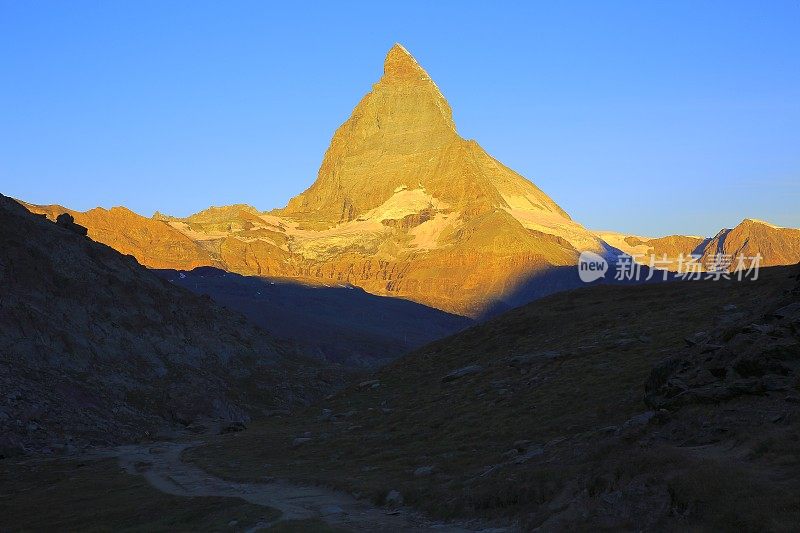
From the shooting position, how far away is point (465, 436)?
41625 millimetres

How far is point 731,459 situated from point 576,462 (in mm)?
6564

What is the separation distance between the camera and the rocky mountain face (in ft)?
246

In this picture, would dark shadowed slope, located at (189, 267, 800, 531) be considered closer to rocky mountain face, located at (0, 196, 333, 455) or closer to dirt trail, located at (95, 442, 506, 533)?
dirt trail, located at (95, 442, 506, 533)

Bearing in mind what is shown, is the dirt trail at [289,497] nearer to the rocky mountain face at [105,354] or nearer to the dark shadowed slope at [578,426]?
the dark shadowed slope at [578,426]

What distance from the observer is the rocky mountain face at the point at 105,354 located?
2948 inches

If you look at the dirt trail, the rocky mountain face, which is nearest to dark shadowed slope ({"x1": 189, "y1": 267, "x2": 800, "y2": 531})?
the dirt trail

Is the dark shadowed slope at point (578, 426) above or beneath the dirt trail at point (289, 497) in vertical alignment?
above

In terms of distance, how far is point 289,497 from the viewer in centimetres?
3700

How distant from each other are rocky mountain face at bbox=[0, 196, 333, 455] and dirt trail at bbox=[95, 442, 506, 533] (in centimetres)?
1772

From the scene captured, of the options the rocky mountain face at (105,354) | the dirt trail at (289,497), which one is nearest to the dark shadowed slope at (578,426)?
the dirt trail at (289,497)

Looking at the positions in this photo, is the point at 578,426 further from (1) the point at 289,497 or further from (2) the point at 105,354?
(2) the point at 105,354

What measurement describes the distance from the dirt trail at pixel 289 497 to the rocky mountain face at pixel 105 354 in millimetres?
17725

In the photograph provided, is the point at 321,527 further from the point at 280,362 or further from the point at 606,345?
the point at 280,362

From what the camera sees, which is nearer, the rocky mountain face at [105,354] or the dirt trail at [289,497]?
the dirt trail at [289,497]
